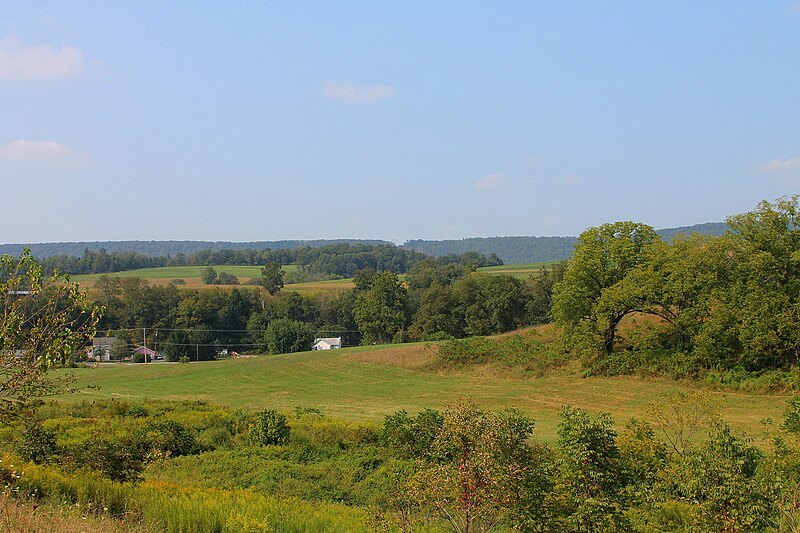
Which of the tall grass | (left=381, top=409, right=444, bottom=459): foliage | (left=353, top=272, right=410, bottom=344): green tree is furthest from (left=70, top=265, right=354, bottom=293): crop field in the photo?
the tall grass

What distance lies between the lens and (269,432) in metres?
24.2

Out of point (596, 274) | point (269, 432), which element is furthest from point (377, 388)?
point (269, 432)

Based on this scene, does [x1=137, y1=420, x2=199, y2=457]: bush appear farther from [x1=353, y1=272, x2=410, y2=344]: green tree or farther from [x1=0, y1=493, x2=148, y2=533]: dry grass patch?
[x1=353, y1=272, x2=410, y2=344]: green tree

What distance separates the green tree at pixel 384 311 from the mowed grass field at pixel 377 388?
26.2 metres

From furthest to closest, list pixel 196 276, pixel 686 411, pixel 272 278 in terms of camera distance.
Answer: pixel 196 276
pixel 272 278
pixel 686 411

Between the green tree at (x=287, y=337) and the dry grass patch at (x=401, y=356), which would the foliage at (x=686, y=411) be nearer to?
the dry grass patch at (x=401, y=356)

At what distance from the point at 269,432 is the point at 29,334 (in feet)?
51.1

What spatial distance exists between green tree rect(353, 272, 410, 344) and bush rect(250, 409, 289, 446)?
65067mm

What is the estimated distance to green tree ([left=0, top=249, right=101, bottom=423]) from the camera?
882cm

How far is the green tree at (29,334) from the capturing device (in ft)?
28.9

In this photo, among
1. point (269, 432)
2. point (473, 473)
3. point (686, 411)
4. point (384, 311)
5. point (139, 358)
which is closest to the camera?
point (473, 473)

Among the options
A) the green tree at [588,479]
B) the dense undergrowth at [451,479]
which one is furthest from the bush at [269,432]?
the green tree at [588,479]

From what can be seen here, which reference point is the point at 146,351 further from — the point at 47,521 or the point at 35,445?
the point at 47,521

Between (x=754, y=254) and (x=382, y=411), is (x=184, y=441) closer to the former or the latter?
(x=382, y=411)
